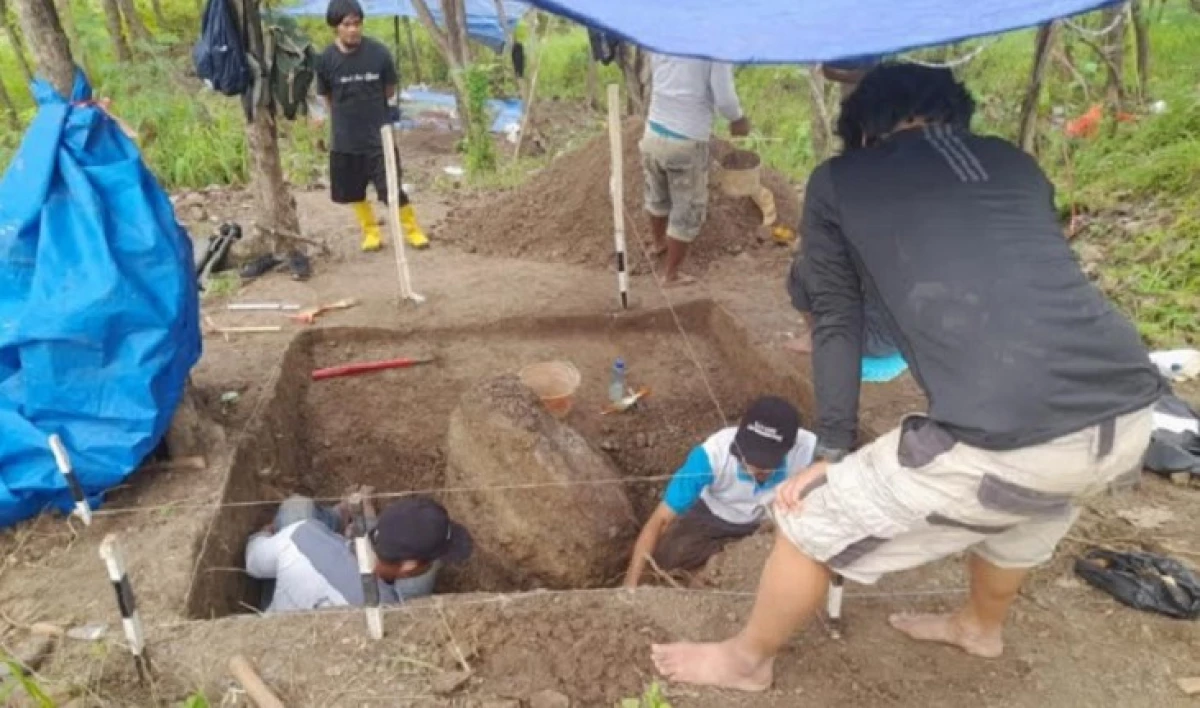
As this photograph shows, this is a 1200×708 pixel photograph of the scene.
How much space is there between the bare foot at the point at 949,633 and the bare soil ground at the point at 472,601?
0.15ft

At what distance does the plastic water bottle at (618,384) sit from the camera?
5.22 meters

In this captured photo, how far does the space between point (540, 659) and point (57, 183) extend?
100 inches

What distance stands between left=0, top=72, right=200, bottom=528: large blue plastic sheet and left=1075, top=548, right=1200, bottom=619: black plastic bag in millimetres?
3584

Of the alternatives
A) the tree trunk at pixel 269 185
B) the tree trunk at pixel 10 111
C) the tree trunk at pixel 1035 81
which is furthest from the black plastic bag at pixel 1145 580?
the tree trunk at pixel 10 111

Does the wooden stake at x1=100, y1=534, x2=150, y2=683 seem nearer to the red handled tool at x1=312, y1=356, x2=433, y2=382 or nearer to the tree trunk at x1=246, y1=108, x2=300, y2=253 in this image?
the red handled tool at x1=312, y1=356, x2=433, y2=382

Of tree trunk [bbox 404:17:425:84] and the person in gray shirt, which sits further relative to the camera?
tree trunk [bbox 404:17:425:84]

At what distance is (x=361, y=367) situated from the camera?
5.40 meters

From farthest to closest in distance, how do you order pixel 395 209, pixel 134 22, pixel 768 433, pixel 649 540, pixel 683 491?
pixel 134 22
pixel 395 209
pixel 649 540
pixel 683 491
pixel 768 433

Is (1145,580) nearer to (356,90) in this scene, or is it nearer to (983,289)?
(983,289)

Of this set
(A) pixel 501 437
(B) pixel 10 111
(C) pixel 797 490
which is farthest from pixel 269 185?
(B) pixel 10 111

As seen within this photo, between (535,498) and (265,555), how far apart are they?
1.15m

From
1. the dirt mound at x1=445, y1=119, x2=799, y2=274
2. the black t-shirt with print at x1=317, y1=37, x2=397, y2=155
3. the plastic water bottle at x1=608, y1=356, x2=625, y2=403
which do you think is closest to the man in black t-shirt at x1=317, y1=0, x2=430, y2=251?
the black t-shirt with print at x1=317, y1=37, x2=397, y2=155

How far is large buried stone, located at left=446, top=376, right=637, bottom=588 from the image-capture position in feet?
13.1

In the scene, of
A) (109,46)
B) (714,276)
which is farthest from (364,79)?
(109,46)
